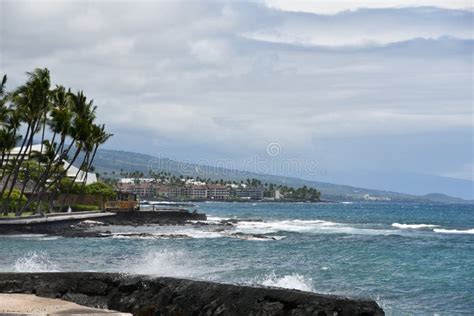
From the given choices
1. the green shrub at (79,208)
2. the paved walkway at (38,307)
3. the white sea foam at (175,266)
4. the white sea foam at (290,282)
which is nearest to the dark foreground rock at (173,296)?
the paved walkway at (38,307)

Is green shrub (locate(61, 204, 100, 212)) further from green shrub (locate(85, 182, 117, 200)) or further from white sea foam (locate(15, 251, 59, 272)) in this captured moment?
white sea foam (locate(15, 251, 59, 272))

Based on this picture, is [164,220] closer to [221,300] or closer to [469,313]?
[469,313]

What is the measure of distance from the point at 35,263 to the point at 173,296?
19.0m

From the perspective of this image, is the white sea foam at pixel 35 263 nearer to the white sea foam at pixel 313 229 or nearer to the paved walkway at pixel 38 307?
the paved walkway at pixel 38 307

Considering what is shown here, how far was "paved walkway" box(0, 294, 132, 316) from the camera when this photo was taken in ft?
23.5

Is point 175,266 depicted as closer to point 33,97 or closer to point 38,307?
point 38,307

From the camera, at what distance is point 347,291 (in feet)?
65.1

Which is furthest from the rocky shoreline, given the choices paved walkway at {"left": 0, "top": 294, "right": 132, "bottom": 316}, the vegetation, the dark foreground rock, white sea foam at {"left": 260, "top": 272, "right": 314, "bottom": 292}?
paved walkway at {"left": 0, "top": 294, "right": 132, "bottom": 316}

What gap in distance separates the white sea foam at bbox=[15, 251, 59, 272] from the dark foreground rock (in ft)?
45.0

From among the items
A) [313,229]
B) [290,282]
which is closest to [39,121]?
[313,229]

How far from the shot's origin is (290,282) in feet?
65.6

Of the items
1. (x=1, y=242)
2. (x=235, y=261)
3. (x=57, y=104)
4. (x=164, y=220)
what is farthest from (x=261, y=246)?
(x=164, y=220)

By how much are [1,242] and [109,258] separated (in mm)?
10730

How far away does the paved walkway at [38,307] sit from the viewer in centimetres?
716
